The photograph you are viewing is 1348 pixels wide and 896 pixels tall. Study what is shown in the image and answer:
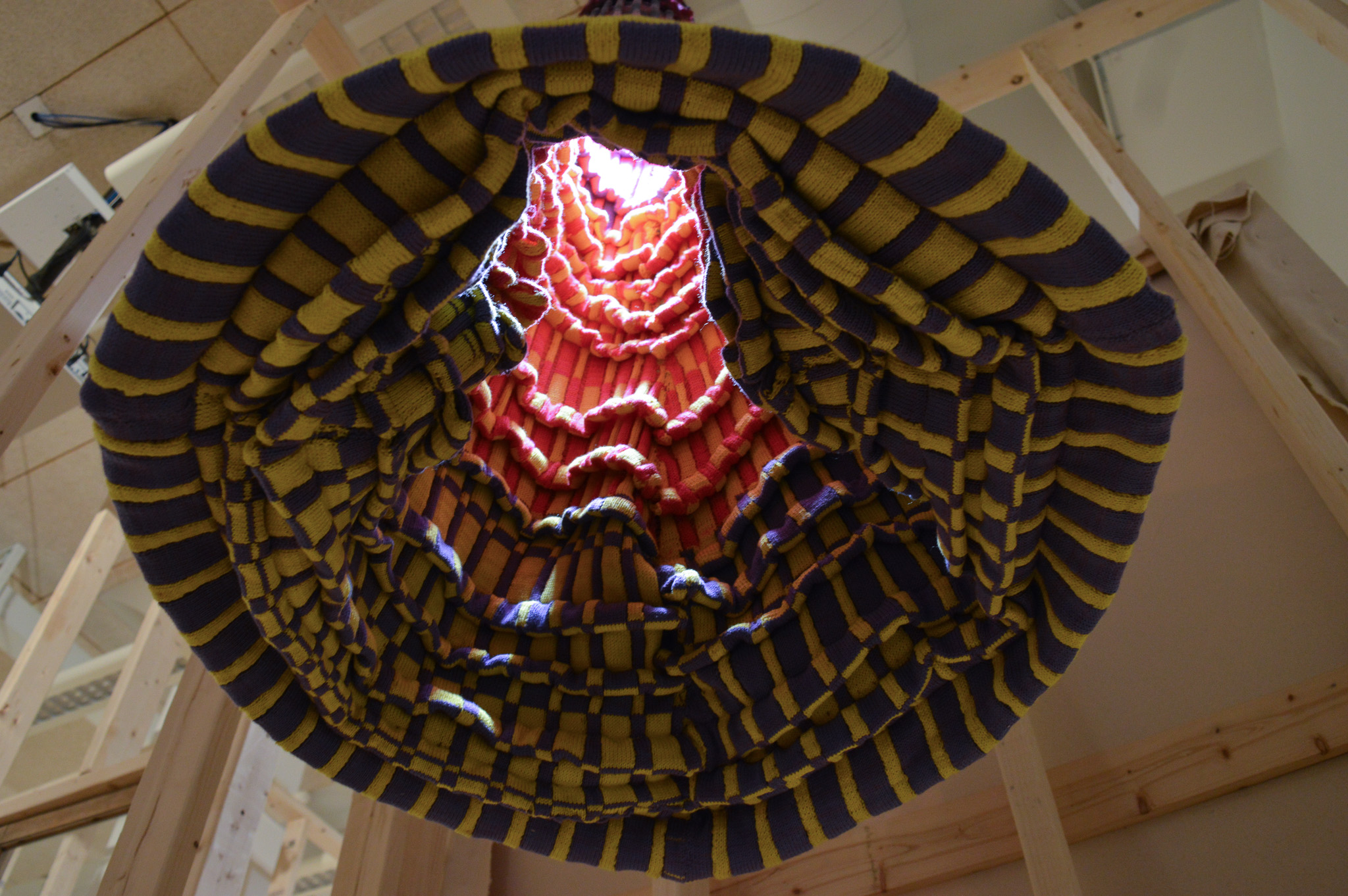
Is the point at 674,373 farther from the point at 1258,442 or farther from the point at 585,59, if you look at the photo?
the point at 1258,442

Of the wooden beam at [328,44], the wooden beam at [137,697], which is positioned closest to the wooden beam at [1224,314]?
the wooden beam at [328,44]

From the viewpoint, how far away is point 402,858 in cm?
98

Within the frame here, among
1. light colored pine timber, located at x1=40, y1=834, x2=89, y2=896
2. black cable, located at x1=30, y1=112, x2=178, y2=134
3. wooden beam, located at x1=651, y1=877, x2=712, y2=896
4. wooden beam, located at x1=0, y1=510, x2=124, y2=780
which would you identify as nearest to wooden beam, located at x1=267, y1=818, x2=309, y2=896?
light colored pine timber, located at x1=40, y1=834, x2=89, y2=896

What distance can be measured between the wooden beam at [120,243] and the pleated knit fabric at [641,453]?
236 mm

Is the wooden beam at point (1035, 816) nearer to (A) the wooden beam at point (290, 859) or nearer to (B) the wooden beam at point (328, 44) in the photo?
(B) the wooden beam at point (328, 44)

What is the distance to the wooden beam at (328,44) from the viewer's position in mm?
1045

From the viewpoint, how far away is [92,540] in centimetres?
176

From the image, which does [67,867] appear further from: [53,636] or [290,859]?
[53,636]

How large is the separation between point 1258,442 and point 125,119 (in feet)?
7.18

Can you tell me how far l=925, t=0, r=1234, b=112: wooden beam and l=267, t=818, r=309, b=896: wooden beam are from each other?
2306 millimetres

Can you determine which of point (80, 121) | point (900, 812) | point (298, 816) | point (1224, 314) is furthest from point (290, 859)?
point (1224, 314)

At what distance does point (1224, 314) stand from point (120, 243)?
1.14 m

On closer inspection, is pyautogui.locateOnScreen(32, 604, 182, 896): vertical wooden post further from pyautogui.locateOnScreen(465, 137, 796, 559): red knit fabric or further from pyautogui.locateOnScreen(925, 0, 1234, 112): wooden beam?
pyautogui.locateOnScreen(925, 0, 1234, 112): wooden beam

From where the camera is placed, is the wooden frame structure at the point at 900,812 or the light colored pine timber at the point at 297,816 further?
the light colored pine timber at the point at 297,816
